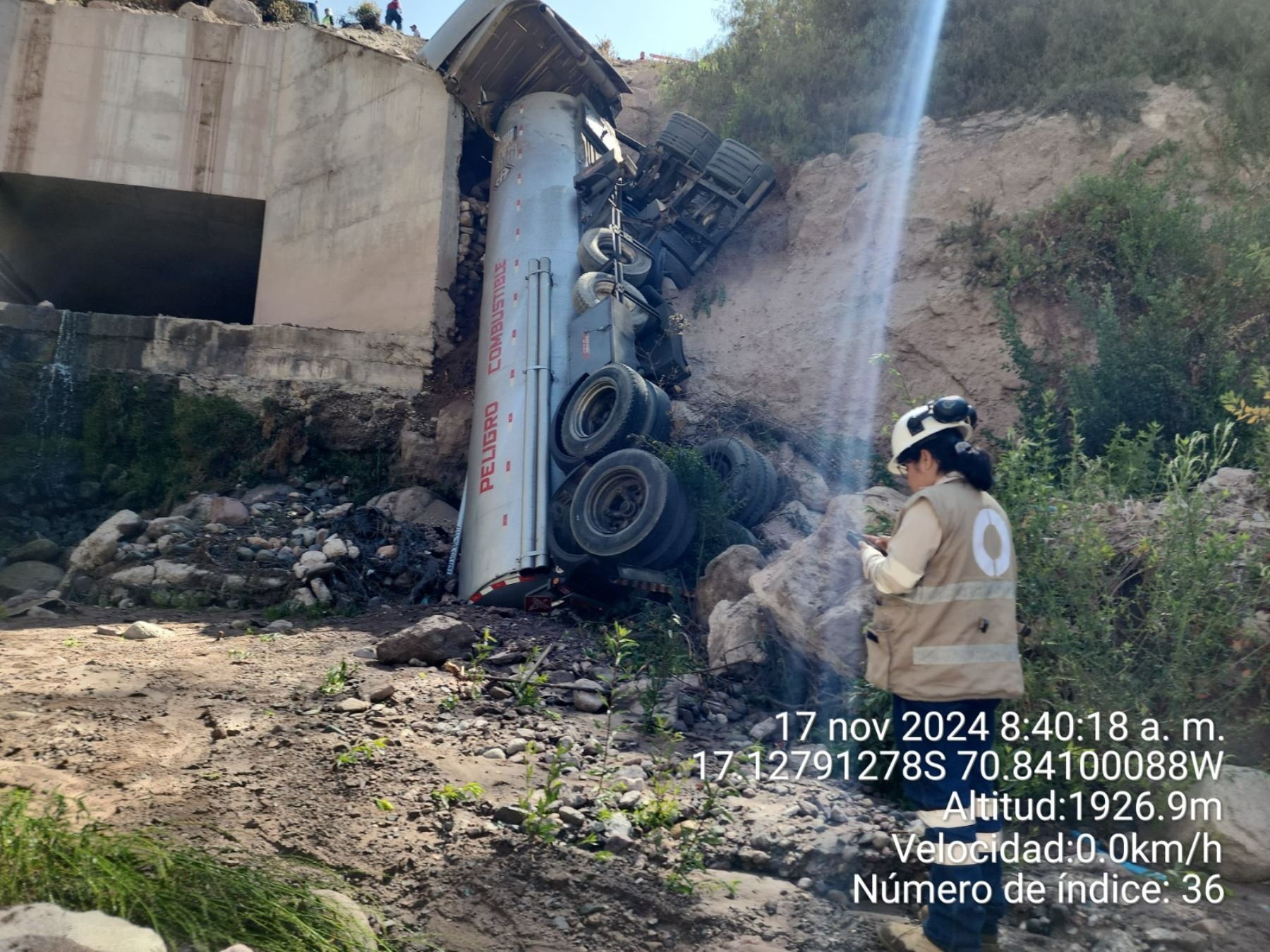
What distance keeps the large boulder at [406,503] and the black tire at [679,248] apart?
140 inches

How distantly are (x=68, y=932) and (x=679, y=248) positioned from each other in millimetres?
9053

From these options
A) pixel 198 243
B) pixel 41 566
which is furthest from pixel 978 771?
pixel 198 243

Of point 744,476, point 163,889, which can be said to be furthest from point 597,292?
point 163,889

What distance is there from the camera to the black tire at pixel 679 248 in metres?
10.3

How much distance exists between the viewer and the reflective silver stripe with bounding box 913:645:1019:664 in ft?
9.60

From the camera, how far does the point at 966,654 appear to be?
2.93m

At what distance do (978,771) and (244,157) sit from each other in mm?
11505

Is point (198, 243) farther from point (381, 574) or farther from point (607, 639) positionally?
point (607, 639)

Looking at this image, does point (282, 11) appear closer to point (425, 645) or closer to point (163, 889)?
point (425, 645)

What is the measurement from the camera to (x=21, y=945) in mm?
2234

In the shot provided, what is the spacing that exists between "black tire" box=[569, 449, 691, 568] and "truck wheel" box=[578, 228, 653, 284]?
2.21 metres

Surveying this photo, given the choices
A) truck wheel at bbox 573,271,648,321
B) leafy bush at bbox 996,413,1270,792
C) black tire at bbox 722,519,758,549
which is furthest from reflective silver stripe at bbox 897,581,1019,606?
truck wheel at bbox 573,271,648,321

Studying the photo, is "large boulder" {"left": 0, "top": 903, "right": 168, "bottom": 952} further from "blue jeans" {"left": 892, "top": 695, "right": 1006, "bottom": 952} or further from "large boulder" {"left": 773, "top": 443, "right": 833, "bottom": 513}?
"large boulder" {"left": 773, "top": 443, "right": 833, "bottom": 513}

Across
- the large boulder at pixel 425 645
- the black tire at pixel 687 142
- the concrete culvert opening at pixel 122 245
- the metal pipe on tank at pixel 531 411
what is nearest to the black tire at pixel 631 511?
the metal pipe on tank at pixel 531 411
